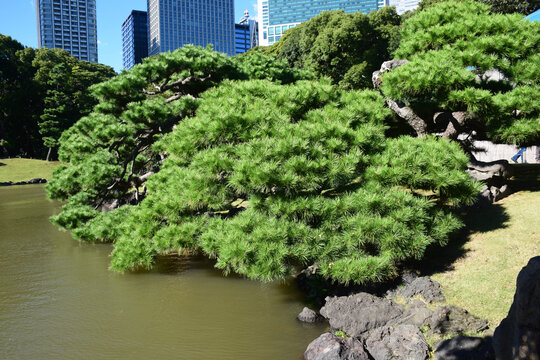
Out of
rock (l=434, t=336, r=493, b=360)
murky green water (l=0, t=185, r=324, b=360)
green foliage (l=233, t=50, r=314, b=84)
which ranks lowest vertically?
murky green water (l=0, t=185, r=324, b=360)

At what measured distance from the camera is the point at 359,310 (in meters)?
4.33

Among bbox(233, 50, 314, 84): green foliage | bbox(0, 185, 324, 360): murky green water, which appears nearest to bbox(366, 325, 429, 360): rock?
bbox(0, 185, 324, 360): murky green water

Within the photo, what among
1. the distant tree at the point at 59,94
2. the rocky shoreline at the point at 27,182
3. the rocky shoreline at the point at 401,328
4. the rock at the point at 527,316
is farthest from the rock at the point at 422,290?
the rocky shoreline at the point at 27,182

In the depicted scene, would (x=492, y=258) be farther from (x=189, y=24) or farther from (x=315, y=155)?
(x=189, y=24)

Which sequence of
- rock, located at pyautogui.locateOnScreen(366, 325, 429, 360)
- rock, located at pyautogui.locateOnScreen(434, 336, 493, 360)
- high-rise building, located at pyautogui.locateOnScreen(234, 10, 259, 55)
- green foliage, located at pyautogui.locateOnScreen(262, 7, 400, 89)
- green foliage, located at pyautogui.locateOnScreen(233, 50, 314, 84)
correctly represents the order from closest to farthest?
rock, located at pyautogui.locateOnScreen(434, 336, 493, 360), rock, located at pyautogui.locateOnScreen(366, 325, 429, 360), green foliage, located at pyautogui.locateOnScreen(233, 50, 314, 84), green foliage, located at pyautogui.locateOnScreen(262, 7, 400, 89), high-rise building, located at pyautogui.locateOnScreen(234, 10, 259, 55)

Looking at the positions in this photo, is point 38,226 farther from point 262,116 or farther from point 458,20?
point 458,20

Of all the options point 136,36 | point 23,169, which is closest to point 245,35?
point 136,36

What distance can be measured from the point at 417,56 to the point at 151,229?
476 centimetres

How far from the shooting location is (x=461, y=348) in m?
3.46

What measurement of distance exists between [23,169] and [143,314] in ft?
95.2

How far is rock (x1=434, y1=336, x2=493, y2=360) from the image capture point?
3.34 metres

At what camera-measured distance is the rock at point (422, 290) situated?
14.6 feet

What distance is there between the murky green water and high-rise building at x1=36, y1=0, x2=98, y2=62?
89197 mm

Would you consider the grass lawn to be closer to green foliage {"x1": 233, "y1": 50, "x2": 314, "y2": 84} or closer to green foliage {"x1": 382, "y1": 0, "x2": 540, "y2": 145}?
green foliage {"x1": 382, "y1": 0, "x2": 540, "y2": 145}
